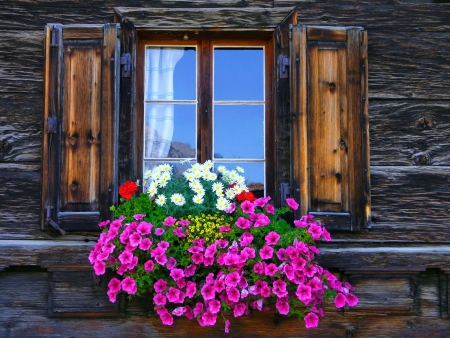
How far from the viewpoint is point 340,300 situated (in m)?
3.08

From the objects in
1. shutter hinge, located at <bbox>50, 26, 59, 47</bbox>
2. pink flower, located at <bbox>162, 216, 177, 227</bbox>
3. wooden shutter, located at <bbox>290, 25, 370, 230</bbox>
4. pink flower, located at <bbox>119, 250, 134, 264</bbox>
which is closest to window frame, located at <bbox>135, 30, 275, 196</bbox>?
wooden shutter, located at <bbox>290, 25, 370, 230</bbox>

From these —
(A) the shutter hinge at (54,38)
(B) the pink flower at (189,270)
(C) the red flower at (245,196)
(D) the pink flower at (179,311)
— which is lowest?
(D) the pink flower at (179,311)

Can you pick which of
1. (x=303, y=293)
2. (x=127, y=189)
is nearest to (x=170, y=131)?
(x=127, y=189)

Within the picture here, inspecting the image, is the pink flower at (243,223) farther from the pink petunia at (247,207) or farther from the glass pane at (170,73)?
the glass pane at (170,73)

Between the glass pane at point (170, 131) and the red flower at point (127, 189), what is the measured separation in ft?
1.52

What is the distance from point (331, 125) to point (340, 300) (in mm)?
995

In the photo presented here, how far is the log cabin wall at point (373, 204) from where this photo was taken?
132 inches

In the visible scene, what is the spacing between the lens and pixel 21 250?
3348 mm

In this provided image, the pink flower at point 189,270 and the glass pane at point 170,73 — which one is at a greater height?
the glass pane at point 170,73

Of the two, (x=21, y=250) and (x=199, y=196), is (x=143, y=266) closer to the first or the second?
(x=199, y=196)

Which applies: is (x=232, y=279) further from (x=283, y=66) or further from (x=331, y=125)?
(x=283, y=66)

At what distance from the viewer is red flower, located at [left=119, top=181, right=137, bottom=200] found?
322cm

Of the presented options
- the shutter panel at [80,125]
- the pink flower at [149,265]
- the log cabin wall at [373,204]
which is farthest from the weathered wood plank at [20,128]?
the pink flower at [149,265]

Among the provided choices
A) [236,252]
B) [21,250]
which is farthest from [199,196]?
[21,250]
